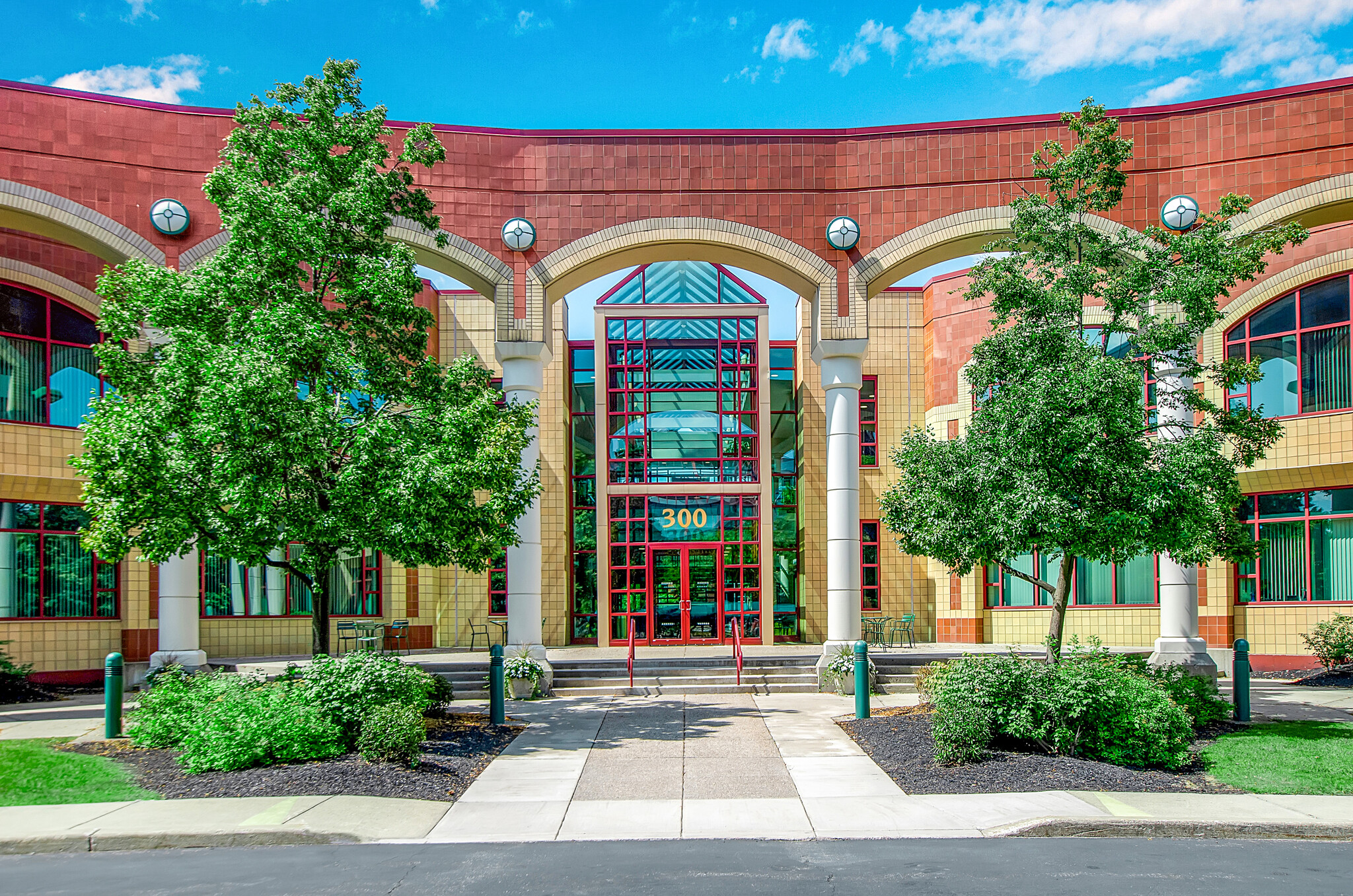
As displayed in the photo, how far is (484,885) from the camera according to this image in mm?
6875

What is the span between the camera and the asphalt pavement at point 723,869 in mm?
6723

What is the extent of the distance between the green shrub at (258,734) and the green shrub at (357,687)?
14 cm

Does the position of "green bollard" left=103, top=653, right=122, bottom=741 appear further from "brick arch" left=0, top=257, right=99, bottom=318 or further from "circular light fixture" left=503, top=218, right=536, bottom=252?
"brick arch" left=0, top=257, right=99, bottom=318

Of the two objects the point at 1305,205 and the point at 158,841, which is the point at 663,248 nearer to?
the point at 1305,205

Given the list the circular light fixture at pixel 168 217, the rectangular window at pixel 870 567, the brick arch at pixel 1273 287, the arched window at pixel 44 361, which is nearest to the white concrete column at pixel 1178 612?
the brick arch at pixel 1273 287

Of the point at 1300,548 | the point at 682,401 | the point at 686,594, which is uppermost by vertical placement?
the point at 682,401

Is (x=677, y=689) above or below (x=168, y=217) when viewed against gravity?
below

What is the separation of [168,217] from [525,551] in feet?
27.6

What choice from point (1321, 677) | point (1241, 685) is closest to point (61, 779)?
point (1241, 685)

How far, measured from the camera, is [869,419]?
2622 cm

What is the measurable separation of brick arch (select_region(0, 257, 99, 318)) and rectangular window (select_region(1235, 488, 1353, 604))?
82.2ft

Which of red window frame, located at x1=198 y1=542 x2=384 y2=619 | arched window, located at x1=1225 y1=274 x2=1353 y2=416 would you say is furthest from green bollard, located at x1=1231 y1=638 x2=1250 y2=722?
red window frame, located at x1=198 y1=542 x2=384 y2=619

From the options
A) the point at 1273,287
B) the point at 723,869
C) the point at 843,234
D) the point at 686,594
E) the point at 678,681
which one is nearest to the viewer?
the point at 723,869

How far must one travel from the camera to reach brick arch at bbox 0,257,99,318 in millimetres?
19312
